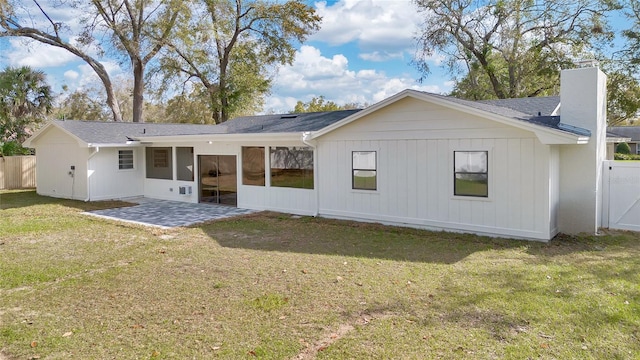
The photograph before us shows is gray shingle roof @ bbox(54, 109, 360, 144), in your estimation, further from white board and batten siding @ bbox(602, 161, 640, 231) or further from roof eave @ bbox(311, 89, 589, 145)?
white board and batten siding @ bbox(602, 161, 640, 231)

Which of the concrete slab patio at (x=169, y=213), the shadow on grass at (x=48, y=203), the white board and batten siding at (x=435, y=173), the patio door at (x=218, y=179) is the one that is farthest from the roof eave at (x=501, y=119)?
the shadow on grass at (x=48, y=203)

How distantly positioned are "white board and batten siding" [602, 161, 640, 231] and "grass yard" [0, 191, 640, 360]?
2.62 ft

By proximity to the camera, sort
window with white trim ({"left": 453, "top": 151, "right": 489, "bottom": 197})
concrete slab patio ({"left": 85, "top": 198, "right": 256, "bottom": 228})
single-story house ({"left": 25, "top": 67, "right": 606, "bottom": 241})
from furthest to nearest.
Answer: concrete slab patio ({"left": 85, "top": 198, "right": 256, "bottom": 228}) < window with white trim ({"left": 453, "top": 151, "right": 489, "bottom": 197}) < single-story house ({"left": 25, "top": 67, "right": 606, "bottom": 241})

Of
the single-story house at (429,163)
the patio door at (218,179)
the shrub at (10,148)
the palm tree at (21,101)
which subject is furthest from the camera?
the palm tree at (21,101)

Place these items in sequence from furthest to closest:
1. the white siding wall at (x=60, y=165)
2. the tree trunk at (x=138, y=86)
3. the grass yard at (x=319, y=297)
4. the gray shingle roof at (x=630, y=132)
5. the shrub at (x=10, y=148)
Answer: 1. the gray shingle roof at (x=630, y=132)
2. the tree trunk at (x=138, y=86)
3. the shrub at (x=10, y=148)
4. the white siding wall at (x=60, y=165)
5. the grass yard at (x=319, y=297)

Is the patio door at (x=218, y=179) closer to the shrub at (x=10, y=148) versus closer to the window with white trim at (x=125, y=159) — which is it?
the window with white trim at (x=125, y=159)

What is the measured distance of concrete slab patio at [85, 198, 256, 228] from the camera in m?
11.5

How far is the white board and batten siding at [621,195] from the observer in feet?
31.3

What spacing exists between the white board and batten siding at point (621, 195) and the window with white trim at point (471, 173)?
123 inches

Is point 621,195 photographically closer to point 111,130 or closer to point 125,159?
point 125,159

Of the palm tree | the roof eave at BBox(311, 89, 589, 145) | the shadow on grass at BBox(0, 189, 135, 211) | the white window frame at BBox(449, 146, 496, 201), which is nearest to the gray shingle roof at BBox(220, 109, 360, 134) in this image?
the roof eave at BBox(311, 89, 589, 145)

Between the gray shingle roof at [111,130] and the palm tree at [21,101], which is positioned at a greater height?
the palm tree at [21,101]

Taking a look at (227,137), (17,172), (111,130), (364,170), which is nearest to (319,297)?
(364,170)

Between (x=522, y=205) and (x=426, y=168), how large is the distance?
7.31 ft
